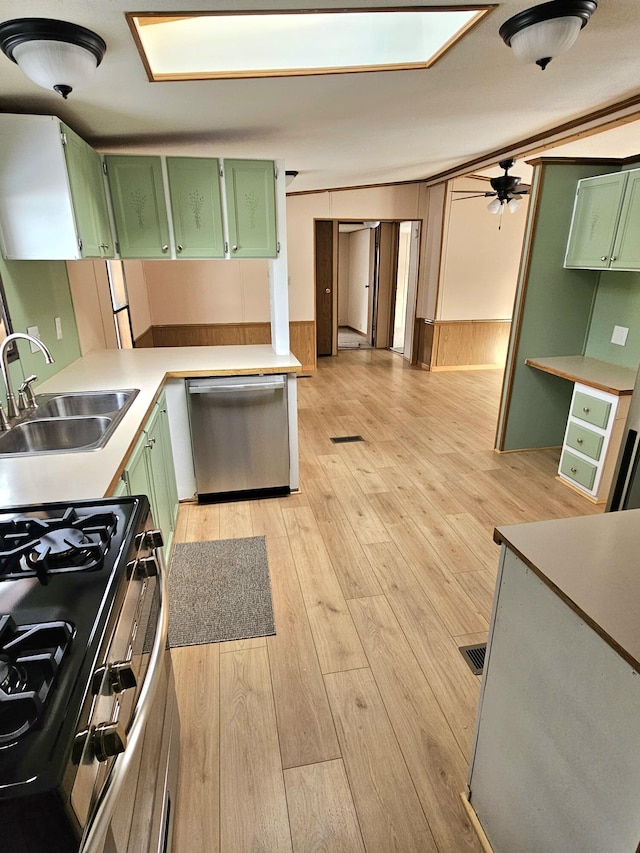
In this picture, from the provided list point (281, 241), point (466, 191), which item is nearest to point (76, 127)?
point (281, 241)

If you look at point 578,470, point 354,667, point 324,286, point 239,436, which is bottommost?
point 354,667

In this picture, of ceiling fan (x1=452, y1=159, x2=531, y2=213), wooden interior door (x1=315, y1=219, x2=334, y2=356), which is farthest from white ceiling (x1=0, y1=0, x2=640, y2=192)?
wooden interior door (x1=315, y1=219, x2=334, y2=356)

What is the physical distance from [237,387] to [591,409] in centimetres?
234

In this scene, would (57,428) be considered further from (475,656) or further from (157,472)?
(475,656)

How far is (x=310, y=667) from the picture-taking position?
6.34ft

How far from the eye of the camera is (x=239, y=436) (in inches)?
120

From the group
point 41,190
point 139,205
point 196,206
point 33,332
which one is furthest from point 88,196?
point 33,332

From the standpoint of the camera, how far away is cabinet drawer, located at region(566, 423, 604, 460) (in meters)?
3.16

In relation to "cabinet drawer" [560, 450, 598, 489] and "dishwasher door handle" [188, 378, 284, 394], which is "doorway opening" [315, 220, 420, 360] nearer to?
"cabinet drawer" [560, 450, 598, 489]

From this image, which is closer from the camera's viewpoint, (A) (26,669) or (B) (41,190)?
(A) (26,669)

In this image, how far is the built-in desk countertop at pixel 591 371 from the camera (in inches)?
119

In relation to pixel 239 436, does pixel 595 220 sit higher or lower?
higher

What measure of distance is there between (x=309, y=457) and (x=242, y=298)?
336 centimetres

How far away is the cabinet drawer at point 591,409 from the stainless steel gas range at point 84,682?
2.93m
